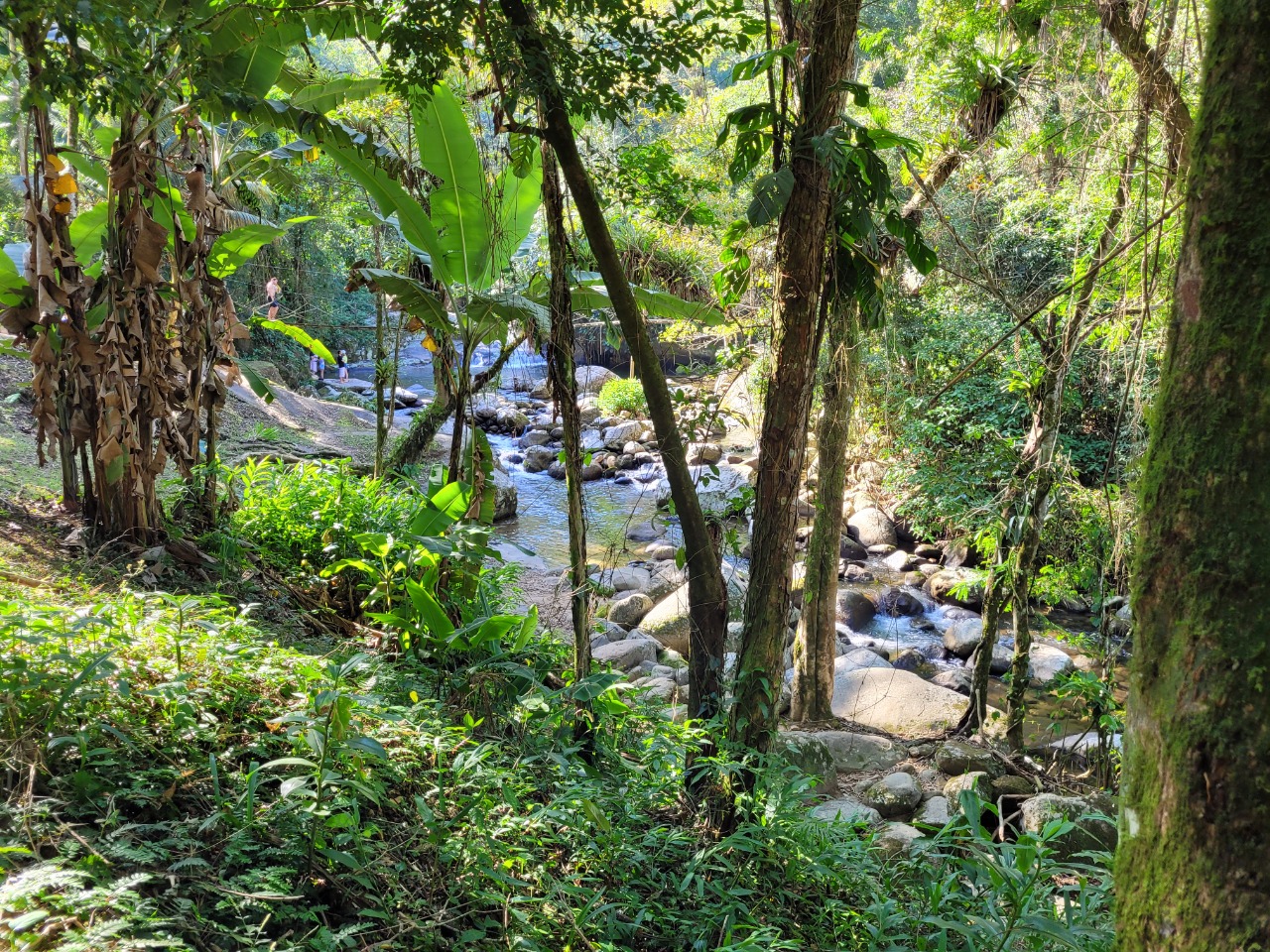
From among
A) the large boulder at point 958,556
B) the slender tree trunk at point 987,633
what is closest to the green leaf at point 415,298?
the slender tree trunk at point 987,633

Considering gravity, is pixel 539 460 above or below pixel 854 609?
above

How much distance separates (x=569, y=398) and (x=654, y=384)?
0.37 m

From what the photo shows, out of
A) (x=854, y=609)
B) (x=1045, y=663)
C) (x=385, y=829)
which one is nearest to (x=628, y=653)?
(x=854, y=609)

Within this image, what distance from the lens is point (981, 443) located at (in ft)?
37.0

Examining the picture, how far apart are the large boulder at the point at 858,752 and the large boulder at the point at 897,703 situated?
0.83 m

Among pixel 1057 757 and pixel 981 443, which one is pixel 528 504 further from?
pixel 1057 757

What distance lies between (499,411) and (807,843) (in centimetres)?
1435

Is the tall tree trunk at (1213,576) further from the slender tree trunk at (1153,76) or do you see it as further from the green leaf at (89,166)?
the green leaf at (89,166)

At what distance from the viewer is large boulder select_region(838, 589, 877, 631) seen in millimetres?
9836

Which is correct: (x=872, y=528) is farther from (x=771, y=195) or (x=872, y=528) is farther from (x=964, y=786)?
(x=771, y=195)

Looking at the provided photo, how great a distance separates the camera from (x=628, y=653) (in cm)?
769

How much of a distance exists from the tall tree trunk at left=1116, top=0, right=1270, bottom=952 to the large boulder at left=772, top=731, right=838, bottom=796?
12.3 feet

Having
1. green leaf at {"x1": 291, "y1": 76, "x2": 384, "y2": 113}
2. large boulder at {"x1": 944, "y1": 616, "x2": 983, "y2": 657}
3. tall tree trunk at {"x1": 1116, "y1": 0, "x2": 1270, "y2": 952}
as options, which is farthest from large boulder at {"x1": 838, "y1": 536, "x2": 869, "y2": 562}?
tall tree trunk at {"x1": 1116, "y1": 0, "x2": 1270, "y2": 952}

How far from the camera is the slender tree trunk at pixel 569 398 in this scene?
3.37m
